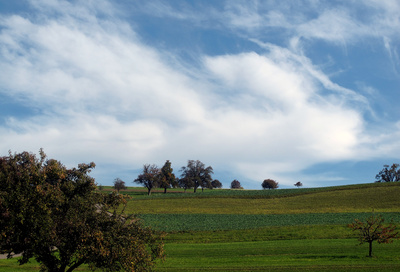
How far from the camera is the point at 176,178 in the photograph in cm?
15062

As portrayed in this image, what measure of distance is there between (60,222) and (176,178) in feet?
428

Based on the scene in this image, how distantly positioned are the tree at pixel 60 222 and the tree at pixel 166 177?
122 meters

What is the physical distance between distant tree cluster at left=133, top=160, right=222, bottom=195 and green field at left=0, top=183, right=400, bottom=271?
37.3 metres

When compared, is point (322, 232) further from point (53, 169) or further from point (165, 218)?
point (53, 169)

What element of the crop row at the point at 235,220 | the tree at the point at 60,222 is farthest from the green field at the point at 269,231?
the tree at the point at 60,222

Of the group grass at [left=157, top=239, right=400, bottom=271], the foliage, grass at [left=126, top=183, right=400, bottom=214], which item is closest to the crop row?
grass at [left=126, top=183, right=400, bottom=214]

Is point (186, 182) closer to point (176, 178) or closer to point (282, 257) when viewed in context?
point (176, 178)

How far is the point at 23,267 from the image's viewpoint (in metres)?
34.1

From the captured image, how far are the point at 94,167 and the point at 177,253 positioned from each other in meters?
18.3

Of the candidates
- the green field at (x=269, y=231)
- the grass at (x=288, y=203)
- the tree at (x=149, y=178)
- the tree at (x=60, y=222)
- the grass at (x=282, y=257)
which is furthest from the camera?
the tree at (x=149, y=178)

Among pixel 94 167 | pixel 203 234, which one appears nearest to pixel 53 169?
pixel 94 167

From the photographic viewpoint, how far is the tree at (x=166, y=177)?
14450 centimetres

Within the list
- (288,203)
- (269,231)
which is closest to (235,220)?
(269,231)

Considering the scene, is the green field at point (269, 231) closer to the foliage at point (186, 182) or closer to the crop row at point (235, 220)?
the crop row at point (235, 220)
